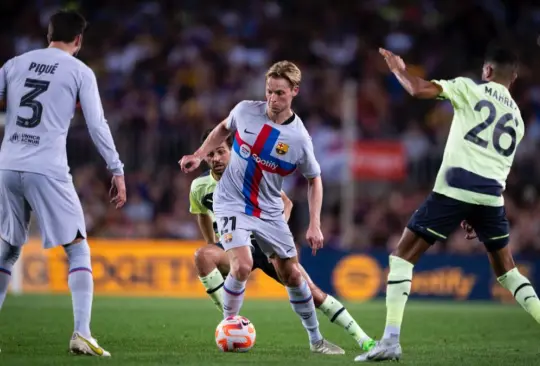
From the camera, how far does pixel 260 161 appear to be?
29.8ft

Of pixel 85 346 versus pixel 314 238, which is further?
pixel 314 238

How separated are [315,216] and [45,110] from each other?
2449 millimetres

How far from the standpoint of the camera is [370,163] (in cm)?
2062

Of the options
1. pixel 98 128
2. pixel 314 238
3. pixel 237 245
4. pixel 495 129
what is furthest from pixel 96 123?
pixel 495 129

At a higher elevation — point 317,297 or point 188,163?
point 188,163

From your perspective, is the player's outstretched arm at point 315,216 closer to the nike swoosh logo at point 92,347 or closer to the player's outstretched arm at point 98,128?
the player's outstretched arm at point 98,128

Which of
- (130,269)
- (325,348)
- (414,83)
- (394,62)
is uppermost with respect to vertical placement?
(394,62)

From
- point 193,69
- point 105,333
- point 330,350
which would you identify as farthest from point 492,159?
point 193,69

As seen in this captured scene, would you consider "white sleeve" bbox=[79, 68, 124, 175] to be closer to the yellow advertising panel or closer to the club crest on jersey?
the club crest on jersey

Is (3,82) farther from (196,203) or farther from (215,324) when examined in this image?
(215,324)

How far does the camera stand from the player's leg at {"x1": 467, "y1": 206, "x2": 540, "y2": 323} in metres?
8.66

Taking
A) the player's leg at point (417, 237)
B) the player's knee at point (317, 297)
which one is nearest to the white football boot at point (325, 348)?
the player's knee at point (317, 297)

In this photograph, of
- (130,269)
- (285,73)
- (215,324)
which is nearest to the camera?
(285,73)

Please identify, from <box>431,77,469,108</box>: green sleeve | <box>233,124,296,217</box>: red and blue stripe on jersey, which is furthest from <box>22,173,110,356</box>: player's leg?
<box>431,77,469,108</box>: green sleeve
